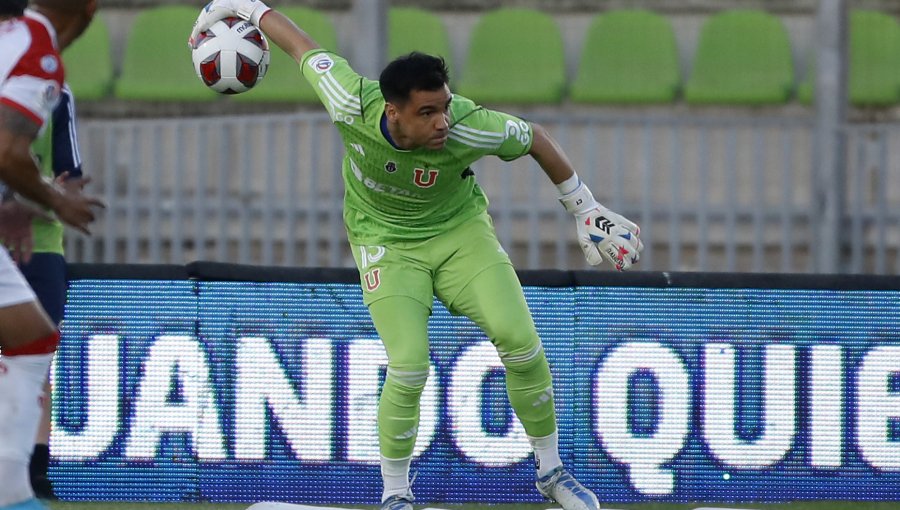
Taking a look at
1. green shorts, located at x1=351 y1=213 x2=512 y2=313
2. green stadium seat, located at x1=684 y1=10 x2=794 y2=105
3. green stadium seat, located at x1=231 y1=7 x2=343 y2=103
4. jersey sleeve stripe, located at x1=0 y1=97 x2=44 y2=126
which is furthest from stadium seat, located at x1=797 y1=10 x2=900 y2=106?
jersey sleeve stripe, located at x1=0 y1=97 x2=44 y2=126

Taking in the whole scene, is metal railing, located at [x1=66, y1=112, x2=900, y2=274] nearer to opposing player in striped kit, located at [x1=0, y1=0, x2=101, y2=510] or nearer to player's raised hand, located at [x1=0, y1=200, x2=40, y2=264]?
player's raised hand, located at [x1=0, y1=200, x2=40, y2=264]

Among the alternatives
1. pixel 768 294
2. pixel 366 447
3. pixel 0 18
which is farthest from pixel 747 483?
pixel 0 18

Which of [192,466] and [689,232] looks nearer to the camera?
[192,466]

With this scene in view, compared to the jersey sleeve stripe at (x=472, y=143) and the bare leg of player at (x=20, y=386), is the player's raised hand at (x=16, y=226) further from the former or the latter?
the jersey sleeve stripe at (x=472, y=143)

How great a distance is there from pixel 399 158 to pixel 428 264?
48 centimetres

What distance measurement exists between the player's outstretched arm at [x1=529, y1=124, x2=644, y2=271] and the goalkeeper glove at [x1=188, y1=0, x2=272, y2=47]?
132 cm

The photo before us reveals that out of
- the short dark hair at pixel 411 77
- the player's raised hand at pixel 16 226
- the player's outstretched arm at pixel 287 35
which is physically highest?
the player's outstretched arm at pixel 287 35

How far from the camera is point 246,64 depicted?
21.0ft

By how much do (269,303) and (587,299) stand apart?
4.82ft

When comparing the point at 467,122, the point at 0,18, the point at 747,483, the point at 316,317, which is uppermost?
the point at 0,18

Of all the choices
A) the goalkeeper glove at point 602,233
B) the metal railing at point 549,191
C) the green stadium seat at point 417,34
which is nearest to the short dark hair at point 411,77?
the goalkeeper glove at point 602,233

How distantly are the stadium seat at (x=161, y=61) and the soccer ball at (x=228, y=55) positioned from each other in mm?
5513

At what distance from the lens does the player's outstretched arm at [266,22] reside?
6012 millimetres

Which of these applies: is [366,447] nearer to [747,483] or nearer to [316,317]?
[316,317]
